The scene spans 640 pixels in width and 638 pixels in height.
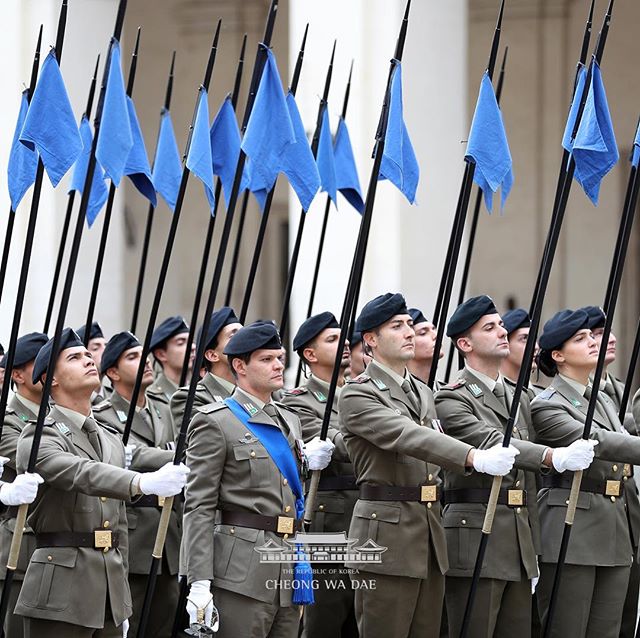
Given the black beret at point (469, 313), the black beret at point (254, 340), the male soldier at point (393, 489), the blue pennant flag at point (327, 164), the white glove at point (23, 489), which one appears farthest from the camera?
the blue pennant flag at point (327, 164)

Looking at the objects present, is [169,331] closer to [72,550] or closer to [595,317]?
[595,317]

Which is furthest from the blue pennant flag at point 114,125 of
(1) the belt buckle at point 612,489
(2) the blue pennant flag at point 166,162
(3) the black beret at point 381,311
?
(1) the belt buckle at point 612,489

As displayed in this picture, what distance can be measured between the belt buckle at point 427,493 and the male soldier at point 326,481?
1004 mm

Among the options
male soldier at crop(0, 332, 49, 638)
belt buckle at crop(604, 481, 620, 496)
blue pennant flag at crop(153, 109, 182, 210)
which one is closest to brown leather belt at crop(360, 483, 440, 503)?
belt buckle at crop(604, 481, 620, 496)

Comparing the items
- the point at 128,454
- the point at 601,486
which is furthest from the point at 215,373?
the point at 601,486

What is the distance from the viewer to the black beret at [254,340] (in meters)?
6.00

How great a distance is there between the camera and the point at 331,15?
39.0 ft

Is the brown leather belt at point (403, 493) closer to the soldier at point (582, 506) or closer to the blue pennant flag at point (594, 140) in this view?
the soldier at point (582, 506)

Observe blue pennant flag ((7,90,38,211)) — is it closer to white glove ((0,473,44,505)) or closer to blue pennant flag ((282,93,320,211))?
blue pennant flag ((282,93,320,211))

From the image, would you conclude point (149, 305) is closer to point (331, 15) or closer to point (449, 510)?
point (331, 15)

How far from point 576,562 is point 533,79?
958 cm

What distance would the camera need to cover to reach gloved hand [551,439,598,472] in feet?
20.2

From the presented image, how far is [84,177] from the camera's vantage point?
8508 millimetres

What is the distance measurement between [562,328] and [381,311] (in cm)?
99
